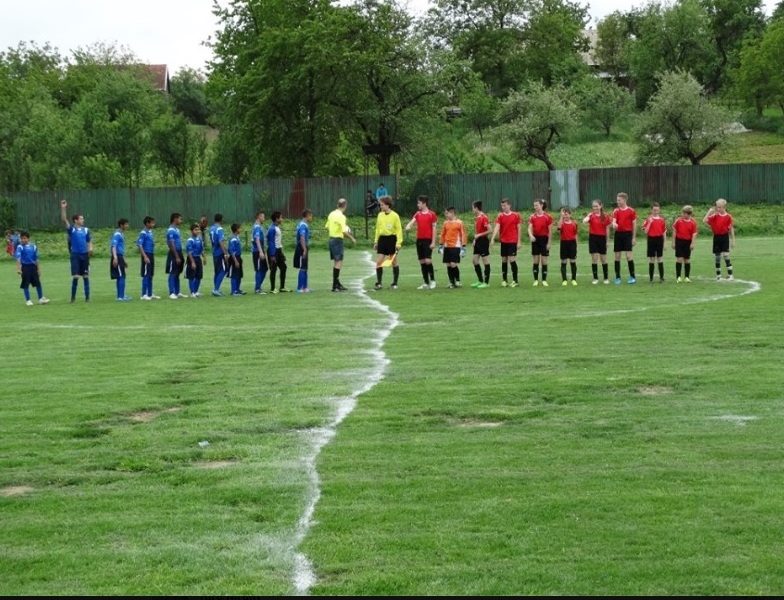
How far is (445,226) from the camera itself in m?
27.9

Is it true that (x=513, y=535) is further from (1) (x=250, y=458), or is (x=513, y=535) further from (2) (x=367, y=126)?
(2) (x=367, y=126)

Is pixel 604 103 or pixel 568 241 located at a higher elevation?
pixel 604 103

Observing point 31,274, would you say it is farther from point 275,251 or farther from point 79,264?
point 275,251

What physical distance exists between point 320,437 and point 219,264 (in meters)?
18.6

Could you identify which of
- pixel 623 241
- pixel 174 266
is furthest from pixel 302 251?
pixel 623 241

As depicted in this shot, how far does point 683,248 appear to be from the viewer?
28422 millimetres

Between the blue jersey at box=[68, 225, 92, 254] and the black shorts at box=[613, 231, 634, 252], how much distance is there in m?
11.6

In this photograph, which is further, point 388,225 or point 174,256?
point 174,256

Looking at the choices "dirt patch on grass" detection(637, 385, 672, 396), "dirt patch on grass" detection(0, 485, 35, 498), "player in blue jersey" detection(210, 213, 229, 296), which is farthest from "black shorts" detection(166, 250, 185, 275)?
"dirt patch on grass" detection(0, 485, 35, 498)

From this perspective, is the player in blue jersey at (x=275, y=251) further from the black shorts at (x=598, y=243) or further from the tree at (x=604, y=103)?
the tree at (x=604, y=103)

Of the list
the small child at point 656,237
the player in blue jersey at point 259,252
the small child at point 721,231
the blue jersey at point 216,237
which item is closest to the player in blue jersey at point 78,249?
the blue jersey at point 216,237

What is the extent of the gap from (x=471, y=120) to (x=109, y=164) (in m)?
31.6

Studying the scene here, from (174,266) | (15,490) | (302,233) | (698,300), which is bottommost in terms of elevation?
(15,490)

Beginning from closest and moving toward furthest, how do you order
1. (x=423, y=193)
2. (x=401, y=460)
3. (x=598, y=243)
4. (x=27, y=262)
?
(x=401, y=460)
(x=27, y=262)
(x=598, y=243)
(x=423, y=193)
